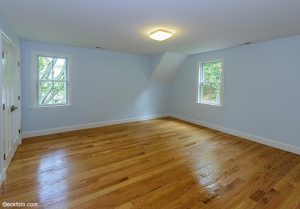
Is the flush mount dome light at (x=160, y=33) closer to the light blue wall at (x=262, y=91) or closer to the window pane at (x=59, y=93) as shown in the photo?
the light blue wall at (x=262, y=91)

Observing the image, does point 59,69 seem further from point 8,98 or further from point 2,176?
point 2,176

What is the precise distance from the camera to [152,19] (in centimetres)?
254

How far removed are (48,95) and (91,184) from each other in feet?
9.71

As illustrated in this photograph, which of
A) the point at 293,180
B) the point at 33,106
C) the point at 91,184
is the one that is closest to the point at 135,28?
the point at 91,184

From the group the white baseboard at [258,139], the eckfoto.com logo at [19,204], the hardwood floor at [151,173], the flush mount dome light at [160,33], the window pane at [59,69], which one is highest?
the flush mount dome light at [160,33]

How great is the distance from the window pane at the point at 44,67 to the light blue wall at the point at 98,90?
0.74 ft

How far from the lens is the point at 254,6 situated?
2104 millimetres

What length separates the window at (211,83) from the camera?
4890 millimetres

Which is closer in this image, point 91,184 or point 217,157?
point 91,184

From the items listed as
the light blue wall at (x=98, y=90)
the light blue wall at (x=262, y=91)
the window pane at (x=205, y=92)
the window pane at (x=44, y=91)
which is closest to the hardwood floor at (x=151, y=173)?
the light blue wall at (x=262, y=91)

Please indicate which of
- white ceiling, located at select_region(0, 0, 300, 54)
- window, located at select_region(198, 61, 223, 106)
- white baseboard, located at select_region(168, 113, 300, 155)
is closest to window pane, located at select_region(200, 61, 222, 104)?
window, located at select_region(198, 61, 223, 106)

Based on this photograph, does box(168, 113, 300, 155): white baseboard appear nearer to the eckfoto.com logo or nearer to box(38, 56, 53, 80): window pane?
the eckfoto.com logo

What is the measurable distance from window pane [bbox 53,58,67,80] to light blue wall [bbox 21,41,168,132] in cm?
24

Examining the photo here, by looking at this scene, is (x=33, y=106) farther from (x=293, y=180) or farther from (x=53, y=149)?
(x=293, y=180)
